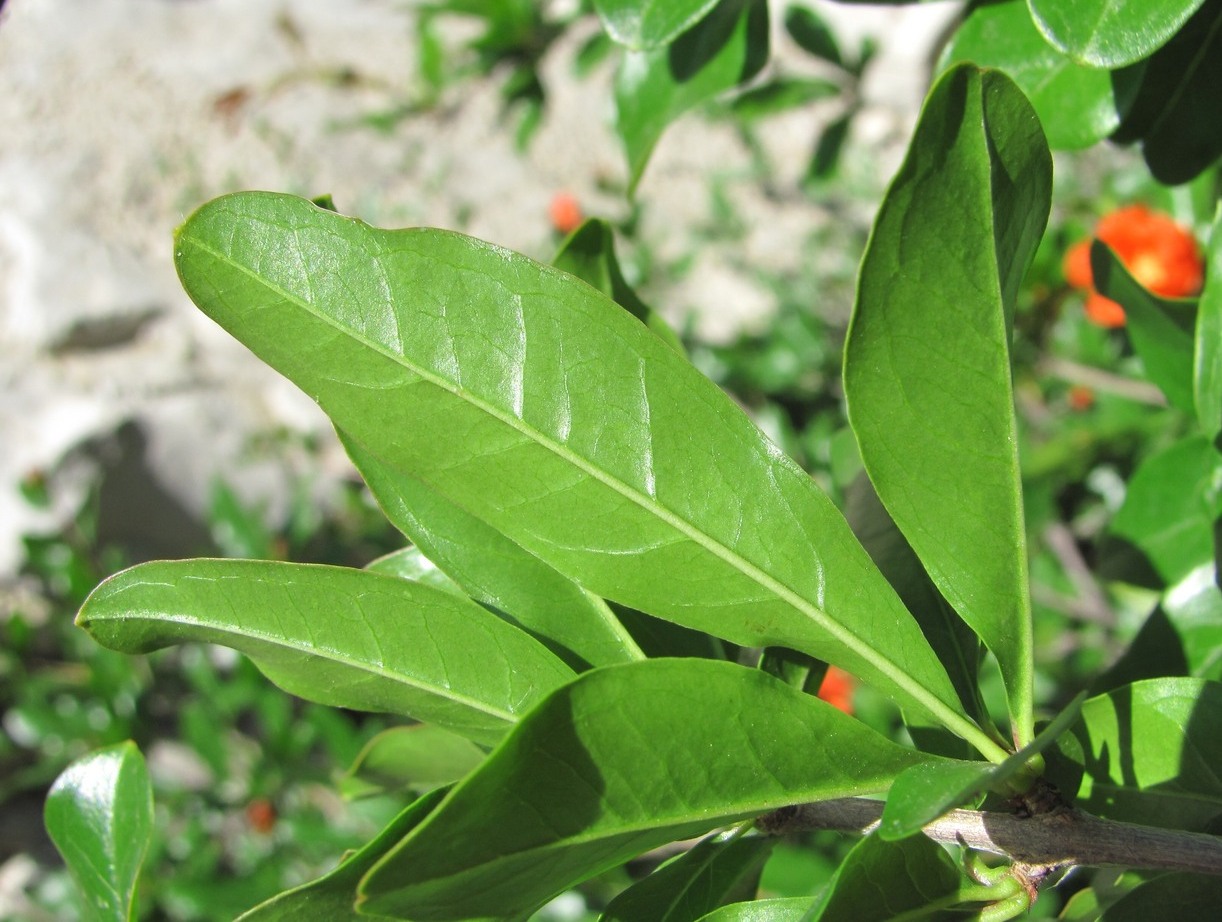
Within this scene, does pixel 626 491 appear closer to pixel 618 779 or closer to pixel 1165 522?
pixel 618 779

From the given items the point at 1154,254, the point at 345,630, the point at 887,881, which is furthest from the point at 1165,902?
the point at 1154,254

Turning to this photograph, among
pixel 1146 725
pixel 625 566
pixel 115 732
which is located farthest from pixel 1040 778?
pixel 115 732

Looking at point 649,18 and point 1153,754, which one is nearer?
point 1153,754

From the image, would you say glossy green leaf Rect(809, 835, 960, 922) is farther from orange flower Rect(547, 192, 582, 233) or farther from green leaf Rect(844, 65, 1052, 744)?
orange flower Rect(547, 192, 582, 233)

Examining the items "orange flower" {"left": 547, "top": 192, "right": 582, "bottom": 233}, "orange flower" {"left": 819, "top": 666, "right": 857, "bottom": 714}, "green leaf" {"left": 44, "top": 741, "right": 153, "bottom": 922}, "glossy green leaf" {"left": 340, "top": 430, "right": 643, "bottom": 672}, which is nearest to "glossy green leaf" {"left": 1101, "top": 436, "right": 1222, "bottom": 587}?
"glossy green leaf" {"left": 340, "top": 430, "right": 643, "bottom": 672}

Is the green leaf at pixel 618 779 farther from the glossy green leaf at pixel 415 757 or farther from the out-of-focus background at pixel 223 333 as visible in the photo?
the out-of-focus background at pixel 223 333

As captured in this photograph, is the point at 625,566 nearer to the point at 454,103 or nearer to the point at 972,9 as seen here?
the point at 972,9
